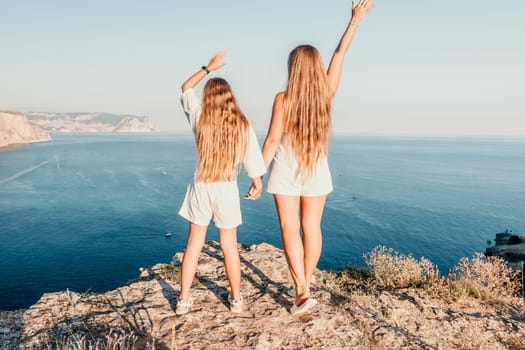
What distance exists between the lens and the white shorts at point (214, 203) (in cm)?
315

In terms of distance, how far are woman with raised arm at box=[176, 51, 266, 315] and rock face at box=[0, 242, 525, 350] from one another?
2.01 ft

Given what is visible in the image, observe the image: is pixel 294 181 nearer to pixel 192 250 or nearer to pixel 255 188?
pixel 255 188

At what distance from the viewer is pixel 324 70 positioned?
3098 mm

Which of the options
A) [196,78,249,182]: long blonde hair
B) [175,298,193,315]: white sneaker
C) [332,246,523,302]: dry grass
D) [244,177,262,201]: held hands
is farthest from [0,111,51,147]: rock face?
[244,177,262,201]: held hands

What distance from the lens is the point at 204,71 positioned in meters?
3.26

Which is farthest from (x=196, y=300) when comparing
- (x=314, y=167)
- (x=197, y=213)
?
(x=314, y=167)

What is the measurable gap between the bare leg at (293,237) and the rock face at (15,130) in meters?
181

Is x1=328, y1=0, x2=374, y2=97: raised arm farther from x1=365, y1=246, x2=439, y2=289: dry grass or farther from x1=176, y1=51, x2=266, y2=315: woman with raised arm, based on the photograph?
x1=365, y1=246, x2=439, y2=289: dry grass

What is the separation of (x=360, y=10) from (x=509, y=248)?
41.2 meters

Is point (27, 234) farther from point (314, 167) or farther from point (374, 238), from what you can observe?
point (314, 167)

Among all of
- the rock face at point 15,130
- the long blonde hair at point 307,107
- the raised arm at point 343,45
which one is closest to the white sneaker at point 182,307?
the long blonde hair at point 307,107

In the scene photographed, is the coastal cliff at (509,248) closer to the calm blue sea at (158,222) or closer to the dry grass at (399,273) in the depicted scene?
the calm blue sea at (158,222)

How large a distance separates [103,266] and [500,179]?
8260cm

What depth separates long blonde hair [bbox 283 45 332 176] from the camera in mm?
3023
